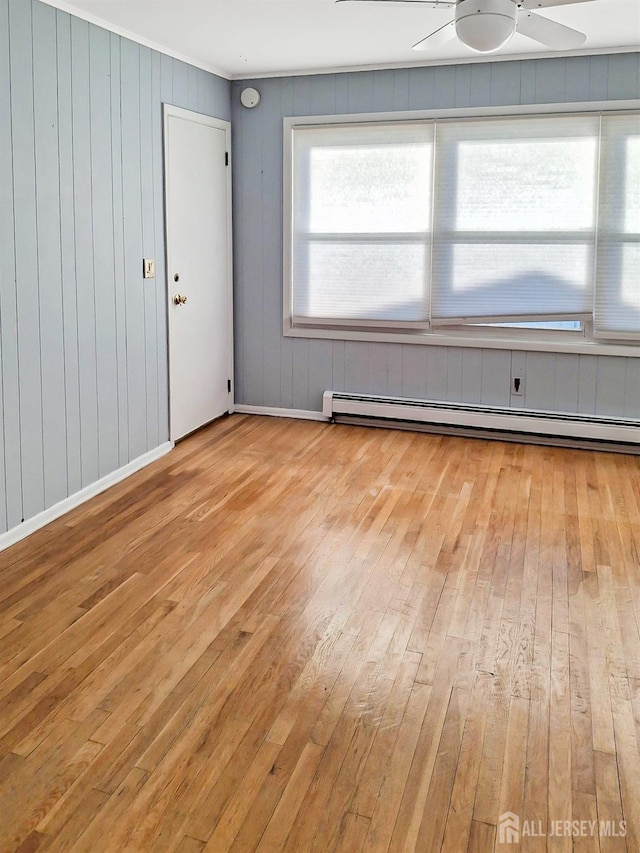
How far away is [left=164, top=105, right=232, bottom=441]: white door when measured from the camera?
15.5 feet

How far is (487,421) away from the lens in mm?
5020

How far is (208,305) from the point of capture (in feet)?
17.3

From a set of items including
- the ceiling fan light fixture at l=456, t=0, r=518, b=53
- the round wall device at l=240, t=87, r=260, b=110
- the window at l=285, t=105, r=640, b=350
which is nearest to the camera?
the ceiling fan light fixture at l=456, t=0, r=518, b=53

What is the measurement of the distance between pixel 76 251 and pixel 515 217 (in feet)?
8.98

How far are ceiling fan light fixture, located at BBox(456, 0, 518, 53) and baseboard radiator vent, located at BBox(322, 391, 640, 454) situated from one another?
255 cm

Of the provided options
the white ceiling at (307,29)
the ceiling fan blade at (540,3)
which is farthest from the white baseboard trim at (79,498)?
the ceiling fan blade at (540,3)

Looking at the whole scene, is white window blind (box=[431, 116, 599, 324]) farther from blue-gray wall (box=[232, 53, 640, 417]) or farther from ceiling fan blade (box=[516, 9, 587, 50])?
ceiling fan blade (box=[516, 9, 587, 50])

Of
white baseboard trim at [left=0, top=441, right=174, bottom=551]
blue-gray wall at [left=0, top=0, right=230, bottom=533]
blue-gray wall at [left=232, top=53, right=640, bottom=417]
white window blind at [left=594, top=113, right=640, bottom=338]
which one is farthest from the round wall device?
white baseboard trim at [left=0, top=441, right=174, bottom=551]

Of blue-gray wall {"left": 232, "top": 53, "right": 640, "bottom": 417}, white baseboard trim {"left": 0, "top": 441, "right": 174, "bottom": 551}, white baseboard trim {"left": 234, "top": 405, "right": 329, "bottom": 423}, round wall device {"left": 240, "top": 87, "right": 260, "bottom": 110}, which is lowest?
white baseboard trim {"left": 0, "top": 441, "right": 174, "bottom": 551}

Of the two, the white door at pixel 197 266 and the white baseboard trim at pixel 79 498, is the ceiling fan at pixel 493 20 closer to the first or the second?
the white door at pixel 197 266

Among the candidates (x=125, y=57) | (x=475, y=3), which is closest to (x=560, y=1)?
Answer: (x=475, y=3)

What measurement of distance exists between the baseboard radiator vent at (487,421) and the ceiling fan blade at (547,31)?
2.33 metres

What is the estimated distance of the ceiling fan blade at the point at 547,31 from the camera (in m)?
3.03

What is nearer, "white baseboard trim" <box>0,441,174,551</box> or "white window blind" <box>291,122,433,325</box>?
"white baseboard trim" <box>0,441,174,551</box>
